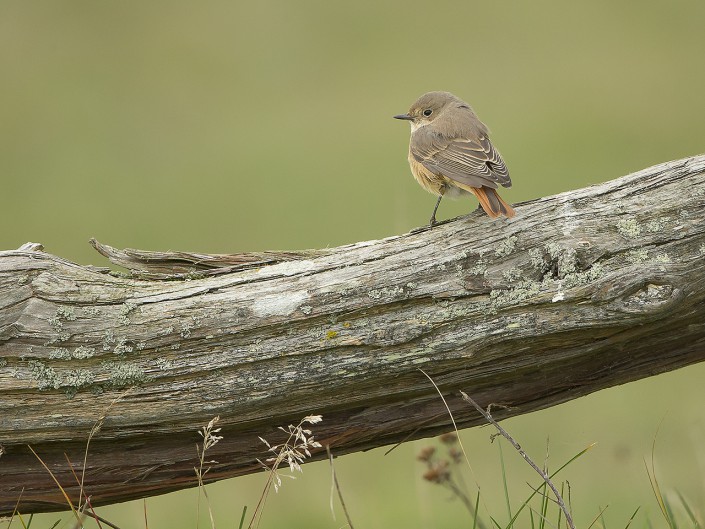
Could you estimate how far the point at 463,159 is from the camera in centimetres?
553

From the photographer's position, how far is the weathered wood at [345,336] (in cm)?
384

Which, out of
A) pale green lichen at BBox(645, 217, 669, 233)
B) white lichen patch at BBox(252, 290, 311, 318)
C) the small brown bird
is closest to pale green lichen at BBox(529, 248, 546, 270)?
pale green lichen at BBox(645, 217, 669, 233)

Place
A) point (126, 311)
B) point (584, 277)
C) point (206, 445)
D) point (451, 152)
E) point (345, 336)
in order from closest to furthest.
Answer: point (206, 445)
point (584, 277)
point (345, 336)
point (126, 311)
point (451, 152)

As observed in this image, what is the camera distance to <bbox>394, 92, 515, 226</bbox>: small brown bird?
524cm

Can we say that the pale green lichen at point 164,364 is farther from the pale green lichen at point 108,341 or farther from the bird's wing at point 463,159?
the bird's wing at point 463,159

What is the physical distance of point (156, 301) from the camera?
4.05 metres

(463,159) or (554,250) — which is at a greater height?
(463,159)

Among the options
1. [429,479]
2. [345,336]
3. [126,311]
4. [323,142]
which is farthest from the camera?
[323,142]

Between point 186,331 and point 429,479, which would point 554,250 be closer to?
point 429,479

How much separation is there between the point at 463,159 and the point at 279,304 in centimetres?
196

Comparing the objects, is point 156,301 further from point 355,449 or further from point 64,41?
point 64,41

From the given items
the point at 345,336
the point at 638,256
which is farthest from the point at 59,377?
the point at 638,256

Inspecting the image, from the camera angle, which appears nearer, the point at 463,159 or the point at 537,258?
the point at 537,258

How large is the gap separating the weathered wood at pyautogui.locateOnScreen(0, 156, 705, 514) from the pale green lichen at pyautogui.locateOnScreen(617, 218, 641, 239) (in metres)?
0.02
